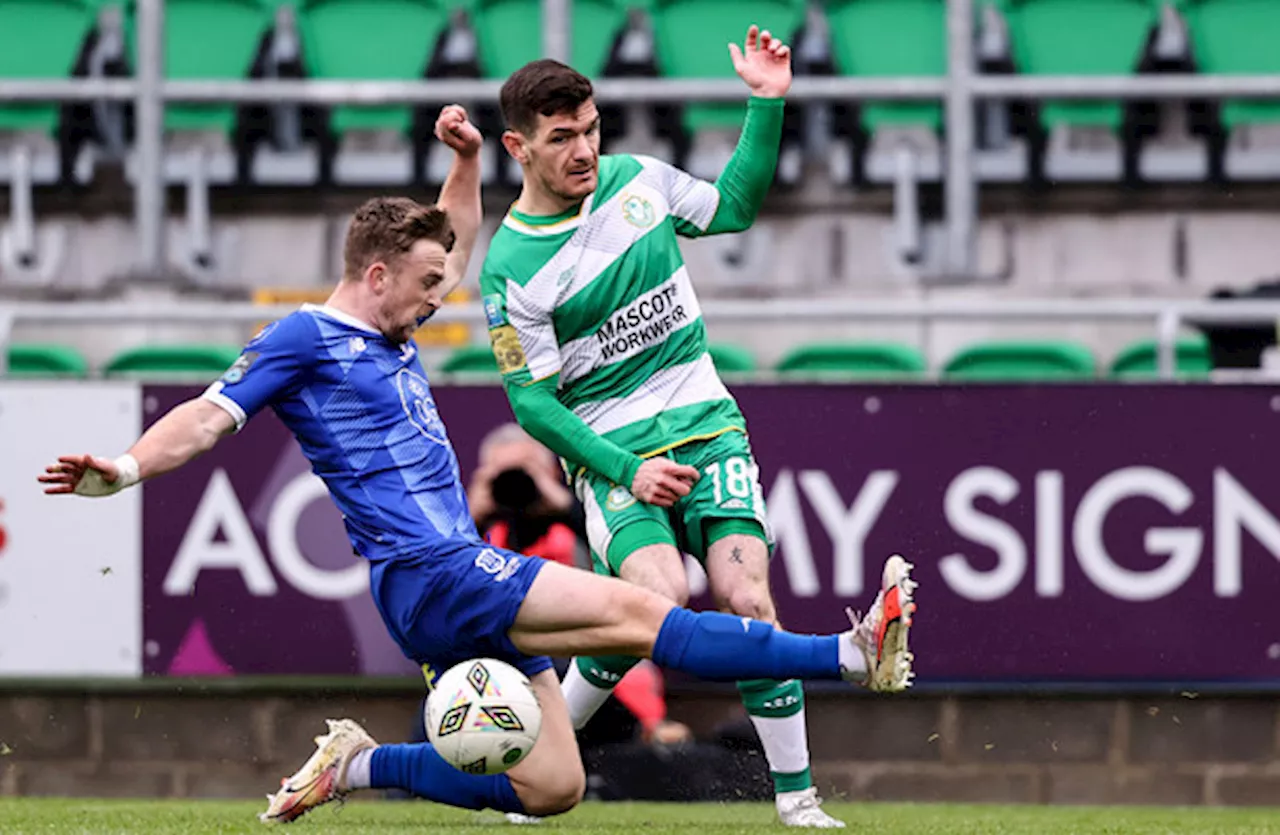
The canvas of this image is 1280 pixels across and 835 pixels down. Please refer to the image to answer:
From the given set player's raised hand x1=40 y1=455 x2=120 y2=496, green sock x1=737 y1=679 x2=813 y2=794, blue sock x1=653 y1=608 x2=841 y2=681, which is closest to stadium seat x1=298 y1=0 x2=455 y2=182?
green sock x1=737 y1=679 x2=813 y2=794

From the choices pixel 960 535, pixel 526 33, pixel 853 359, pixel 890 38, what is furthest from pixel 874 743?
pixel 526 33

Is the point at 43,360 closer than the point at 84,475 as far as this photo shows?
No

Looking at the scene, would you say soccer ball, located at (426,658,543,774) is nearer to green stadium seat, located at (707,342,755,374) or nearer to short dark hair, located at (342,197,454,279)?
short dark hair, located at (342,197,454,279)

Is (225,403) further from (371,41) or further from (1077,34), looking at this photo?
(1077,34)

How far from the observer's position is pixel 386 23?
38.2 feet

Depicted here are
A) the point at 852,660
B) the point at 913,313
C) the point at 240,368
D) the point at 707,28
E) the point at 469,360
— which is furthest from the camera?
the point at 707,28

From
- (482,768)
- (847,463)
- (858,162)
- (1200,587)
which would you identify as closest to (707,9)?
(858,162)

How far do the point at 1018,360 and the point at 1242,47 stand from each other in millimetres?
2609

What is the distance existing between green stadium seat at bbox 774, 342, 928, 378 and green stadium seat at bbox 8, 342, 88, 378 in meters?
3.17

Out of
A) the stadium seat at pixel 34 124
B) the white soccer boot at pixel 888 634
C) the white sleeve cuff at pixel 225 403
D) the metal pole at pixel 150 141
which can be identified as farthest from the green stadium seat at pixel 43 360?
the white soccer boot at pixel 888 634

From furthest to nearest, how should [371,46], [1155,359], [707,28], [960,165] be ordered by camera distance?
[371,46] < [707,28] < [960,165] < [1155,359]

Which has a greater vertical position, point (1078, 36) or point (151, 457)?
point (1078, 36)

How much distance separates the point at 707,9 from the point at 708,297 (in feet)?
5.74

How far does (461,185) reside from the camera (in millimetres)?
6574
